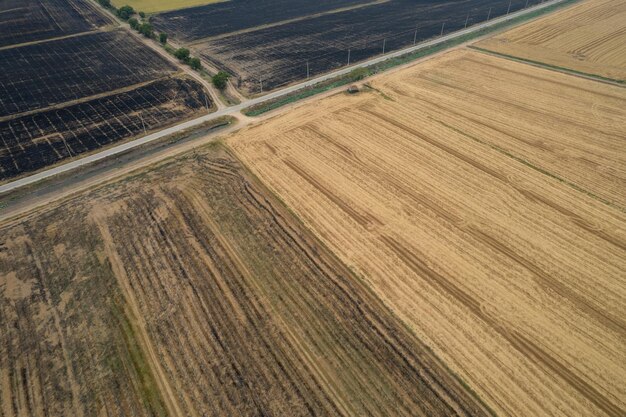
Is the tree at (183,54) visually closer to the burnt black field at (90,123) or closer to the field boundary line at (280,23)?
the burnt black field at (90,123)

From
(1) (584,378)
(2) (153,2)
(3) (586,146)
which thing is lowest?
(1) (584,378)

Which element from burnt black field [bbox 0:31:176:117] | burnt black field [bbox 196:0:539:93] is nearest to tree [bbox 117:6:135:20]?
burnt black field [bbox 0:31:176:117]

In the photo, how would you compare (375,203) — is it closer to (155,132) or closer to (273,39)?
(155,132)

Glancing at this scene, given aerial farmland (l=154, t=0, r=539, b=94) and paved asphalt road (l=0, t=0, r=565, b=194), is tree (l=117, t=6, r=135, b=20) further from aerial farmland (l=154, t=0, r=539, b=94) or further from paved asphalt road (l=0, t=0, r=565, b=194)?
paved asphalt road (l=0, t=0, r=565, b=194)

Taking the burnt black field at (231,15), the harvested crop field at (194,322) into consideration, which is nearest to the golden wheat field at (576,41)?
the burnt black field at (231,15)

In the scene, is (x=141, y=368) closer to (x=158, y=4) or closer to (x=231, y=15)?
(x=231, y=15)

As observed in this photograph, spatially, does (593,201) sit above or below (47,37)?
below

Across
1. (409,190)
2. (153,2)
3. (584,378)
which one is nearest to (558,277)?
(584,378)
